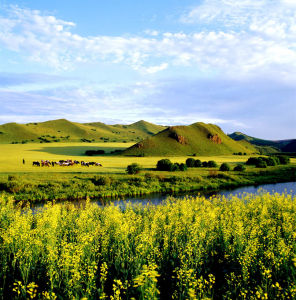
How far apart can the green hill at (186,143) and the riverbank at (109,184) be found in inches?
2509

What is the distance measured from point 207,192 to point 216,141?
102 m

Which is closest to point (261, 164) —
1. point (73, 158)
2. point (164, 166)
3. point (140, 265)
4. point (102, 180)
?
point (164, 166)

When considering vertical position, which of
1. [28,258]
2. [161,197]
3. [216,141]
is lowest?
[161,197]

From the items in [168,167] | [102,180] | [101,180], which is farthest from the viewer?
[168,167]

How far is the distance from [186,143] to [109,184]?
304 ft

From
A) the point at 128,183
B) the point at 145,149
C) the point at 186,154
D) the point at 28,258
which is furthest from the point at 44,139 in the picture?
the point at 28,258

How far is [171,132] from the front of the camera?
13788 cm

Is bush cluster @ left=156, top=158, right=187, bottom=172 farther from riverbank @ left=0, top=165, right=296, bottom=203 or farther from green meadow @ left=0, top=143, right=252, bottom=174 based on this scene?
riverbank @ left=0, top=165, right=296, bottom=203

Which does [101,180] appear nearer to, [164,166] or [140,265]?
[164,166]

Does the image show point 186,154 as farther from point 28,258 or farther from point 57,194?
point 28,258

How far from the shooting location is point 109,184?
4084 centimetres

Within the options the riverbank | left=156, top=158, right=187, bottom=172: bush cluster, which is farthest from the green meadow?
the riverbank

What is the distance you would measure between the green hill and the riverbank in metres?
63.7

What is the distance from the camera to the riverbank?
35.0m
